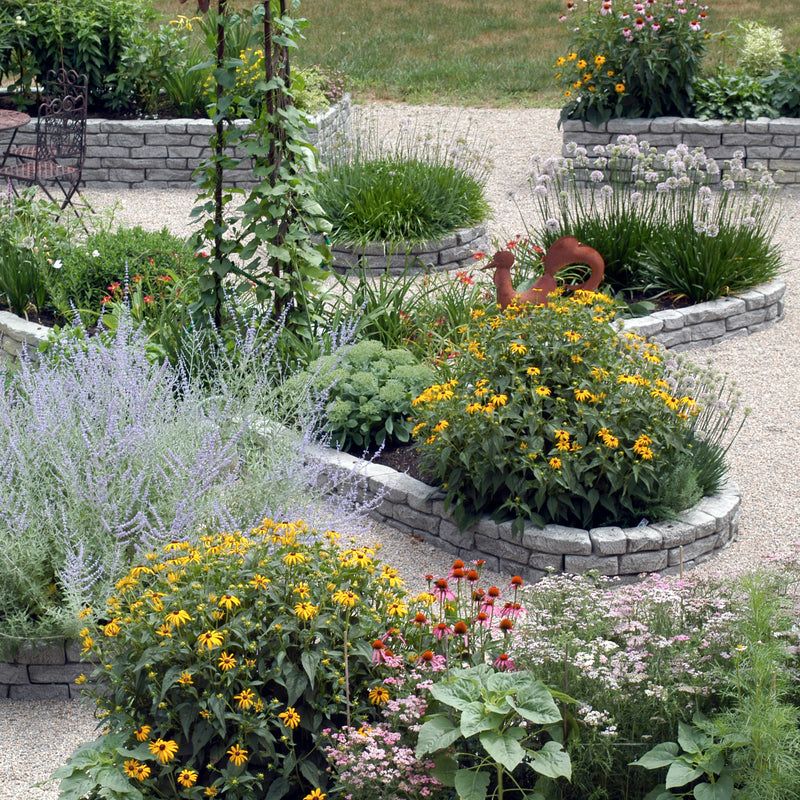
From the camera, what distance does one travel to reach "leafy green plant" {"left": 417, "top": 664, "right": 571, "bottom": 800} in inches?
96.7

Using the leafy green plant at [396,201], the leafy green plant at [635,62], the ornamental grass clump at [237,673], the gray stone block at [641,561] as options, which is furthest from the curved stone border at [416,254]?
the ornamental grass clump at [237,673]

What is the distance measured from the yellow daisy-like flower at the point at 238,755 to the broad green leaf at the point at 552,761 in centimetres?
73

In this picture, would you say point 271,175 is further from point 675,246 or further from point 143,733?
point 143,733

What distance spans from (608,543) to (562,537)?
7.1 inches

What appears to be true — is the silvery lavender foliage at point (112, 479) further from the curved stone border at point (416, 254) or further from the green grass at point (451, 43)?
the green grass at point (451, 43)

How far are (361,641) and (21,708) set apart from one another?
1479 mm

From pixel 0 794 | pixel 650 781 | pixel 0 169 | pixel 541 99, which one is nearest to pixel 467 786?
pixel 650 781

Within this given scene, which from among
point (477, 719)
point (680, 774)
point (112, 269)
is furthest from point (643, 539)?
point (112, 269)

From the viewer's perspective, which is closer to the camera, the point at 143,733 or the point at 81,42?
the point at 143,733

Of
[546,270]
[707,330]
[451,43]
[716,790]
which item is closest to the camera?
[716,790]

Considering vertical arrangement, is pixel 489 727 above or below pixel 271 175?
below

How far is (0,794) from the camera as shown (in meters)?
3.20

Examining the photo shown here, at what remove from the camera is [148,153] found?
955cm

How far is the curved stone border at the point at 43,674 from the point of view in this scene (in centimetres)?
364
